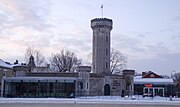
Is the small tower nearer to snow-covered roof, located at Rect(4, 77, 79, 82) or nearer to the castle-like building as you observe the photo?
the castle-like building

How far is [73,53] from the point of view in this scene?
81.4 m

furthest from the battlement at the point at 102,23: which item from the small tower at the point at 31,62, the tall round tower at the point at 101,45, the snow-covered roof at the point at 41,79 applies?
the small tower at the point at 31,62

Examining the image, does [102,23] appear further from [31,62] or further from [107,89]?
[31,62]

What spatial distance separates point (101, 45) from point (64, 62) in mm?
20754

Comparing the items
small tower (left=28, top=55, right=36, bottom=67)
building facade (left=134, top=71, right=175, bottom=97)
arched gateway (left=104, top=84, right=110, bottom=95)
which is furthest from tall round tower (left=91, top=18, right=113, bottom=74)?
small tower (left=28, top=55, right=36, bottom=67)

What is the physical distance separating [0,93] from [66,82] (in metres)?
10.8

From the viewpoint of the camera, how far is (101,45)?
57000 mm

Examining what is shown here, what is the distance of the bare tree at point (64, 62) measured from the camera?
74.4 m

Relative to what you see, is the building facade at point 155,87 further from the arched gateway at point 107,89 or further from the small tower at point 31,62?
the small tower at point 31,62

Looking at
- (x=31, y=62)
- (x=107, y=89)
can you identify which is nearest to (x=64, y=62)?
(x=31, y=62)

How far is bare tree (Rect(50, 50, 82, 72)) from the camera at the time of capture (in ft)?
244

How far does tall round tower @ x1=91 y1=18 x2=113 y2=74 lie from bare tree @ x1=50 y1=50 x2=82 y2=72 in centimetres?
1742

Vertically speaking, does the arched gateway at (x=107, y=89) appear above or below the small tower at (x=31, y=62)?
below

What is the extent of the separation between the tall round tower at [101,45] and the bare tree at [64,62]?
17420 millimetres
